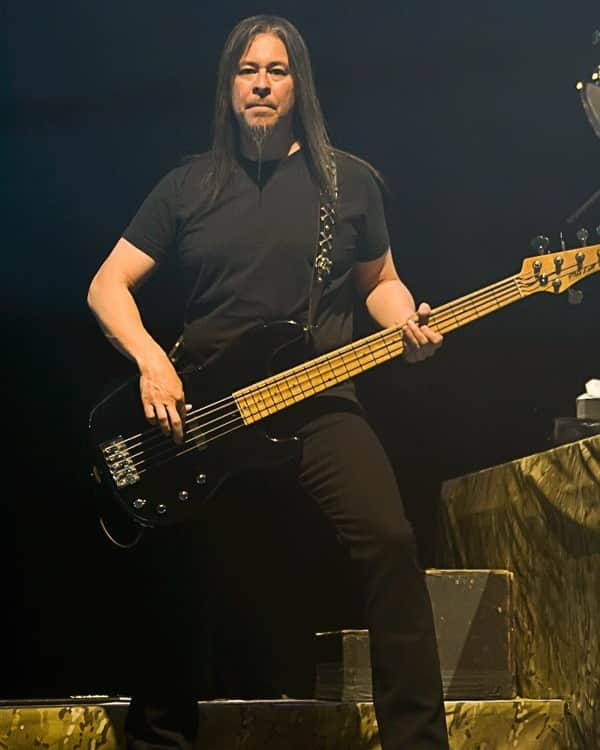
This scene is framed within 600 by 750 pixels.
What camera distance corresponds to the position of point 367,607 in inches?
88.2

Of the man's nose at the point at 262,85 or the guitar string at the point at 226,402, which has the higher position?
the man's nose at the point at 262,85

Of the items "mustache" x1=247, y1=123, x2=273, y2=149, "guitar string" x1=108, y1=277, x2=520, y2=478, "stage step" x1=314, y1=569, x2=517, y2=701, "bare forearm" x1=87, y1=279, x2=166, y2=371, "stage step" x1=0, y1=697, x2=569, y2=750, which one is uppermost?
"mustache" x1=247, y1=123, x2=273, y2=149

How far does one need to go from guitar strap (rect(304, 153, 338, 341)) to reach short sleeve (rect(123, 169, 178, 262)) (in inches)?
12.4

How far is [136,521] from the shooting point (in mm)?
2434

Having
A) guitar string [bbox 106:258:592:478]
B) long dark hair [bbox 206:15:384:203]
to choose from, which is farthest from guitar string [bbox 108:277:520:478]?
long dark hair [bbox 206:15:384:203]

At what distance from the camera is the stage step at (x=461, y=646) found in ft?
8.63

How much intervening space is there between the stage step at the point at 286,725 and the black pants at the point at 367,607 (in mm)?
84

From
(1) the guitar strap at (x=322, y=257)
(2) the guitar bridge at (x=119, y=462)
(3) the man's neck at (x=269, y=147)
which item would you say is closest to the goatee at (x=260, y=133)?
(3) the man's neck at (x=269, y=147)

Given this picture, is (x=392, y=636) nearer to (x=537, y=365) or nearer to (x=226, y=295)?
(x=226, y=295)

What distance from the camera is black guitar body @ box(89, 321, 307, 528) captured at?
2.43 m

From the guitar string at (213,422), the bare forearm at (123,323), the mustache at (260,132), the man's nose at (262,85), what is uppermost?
the man's nose at (262,85)

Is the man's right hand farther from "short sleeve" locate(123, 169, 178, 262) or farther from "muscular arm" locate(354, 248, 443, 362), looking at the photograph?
"muscular arm" locate(354, 248, 443, 362)

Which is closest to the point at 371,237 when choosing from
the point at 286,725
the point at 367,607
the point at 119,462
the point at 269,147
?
the point at 269,147

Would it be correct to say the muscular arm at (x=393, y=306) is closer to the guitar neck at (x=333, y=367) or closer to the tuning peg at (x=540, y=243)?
the guitar neck at (x=333, y=367)
